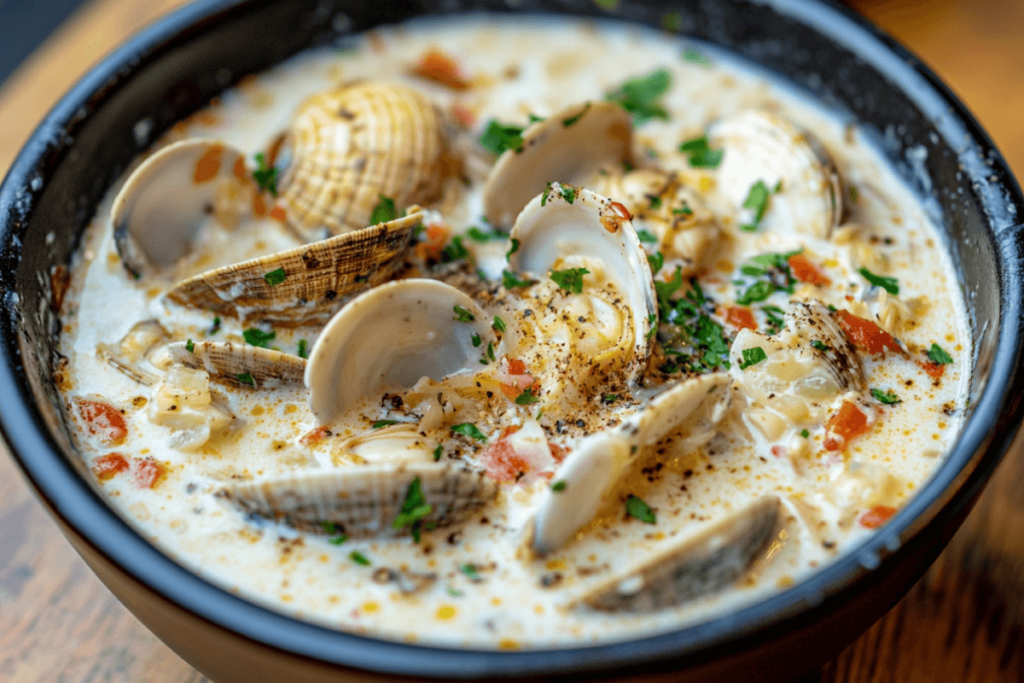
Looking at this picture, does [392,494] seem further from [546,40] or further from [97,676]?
[546,40]

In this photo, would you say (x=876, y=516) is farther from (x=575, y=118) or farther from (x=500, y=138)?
(x=500, y=138)

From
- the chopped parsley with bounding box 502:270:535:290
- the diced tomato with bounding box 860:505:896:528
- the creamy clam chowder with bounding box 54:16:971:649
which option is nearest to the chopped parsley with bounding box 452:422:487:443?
the creamy clam chowder with bounding box 54:16:971:649

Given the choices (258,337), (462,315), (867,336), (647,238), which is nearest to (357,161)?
(258,337)

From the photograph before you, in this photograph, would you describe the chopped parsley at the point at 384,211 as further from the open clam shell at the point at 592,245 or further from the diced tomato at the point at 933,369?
the diced tomato at the point at 933,369

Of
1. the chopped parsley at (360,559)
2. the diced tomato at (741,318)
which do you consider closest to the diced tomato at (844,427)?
the diced tomato at (741,318)

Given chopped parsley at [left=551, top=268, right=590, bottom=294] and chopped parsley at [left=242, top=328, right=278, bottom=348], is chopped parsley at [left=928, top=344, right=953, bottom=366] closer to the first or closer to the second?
chopped parsley at [left=551, top=268, right=590, bottom=294]

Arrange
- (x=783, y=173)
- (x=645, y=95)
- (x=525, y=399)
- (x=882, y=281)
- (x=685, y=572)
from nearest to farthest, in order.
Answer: (x=685, y=572)
(x=525, y=399)
(x=882, y=281)
(x=783, y=173)
(x=645, y=95)

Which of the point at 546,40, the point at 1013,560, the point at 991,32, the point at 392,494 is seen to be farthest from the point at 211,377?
the point at 991,32
